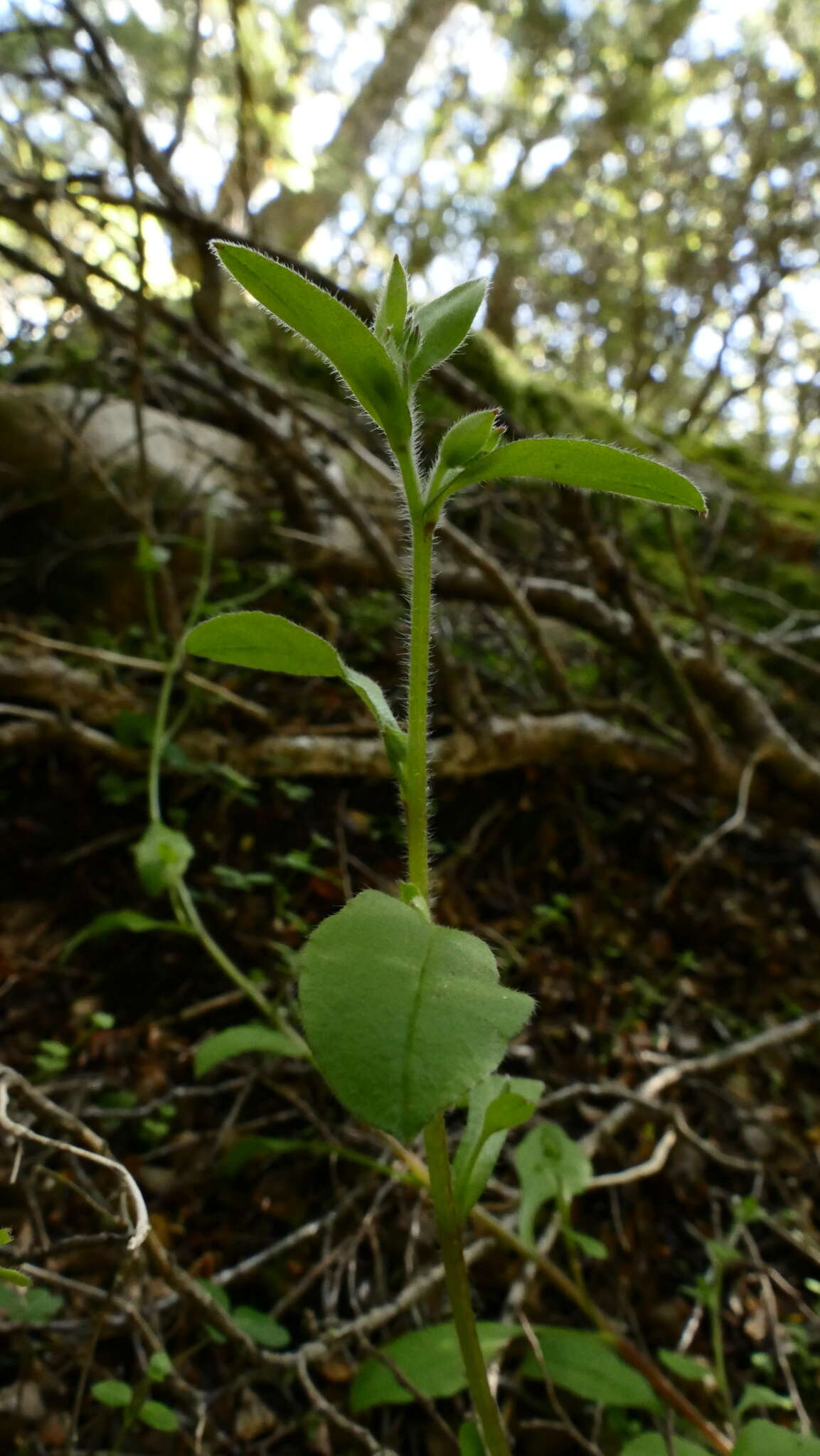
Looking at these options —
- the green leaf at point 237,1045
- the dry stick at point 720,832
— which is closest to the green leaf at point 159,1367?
the green leaf at point 237,1045

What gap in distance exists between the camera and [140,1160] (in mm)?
1494

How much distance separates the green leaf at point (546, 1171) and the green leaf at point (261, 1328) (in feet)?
1.23

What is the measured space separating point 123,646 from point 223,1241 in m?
1.69

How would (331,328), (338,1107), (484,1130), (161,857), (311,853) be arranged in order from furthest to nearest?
(311,853) < (338,1107) < (161,857) < (484,1130) < (331,328)

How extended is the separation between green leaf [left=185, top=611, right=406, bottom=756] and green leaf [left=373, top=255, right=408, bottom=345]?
11.6 inches

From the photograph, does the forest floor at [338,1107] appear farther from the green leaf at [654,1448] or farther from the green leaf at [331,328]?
the green leaf at [331,328]

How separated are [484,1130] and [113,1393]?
24.4 inches

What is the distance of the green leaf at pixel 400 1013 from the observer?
1.69 feet

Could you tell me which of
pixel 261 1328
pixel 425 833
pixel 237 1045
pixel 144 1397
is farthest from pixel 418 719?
pixel 261 1328

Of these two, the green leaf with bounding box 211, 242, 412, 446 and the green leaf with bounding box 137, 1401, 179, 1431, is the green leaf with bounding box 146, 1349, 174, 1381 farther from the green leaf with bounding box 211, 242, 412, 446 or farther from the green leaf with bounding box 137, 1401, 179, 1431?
the green leaf with bounding box 211, 242, 412, 446

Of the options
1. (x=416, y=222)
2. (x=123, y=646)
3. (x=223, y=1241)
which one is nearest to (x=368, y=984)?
(x=223, y=1241)

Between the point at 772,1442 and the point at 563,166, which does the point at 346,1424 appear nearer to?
the point at 772,1442

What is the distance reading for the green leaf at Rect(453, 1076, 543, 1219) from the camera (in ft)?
2.58

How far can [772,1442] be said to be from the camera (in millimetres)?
890
